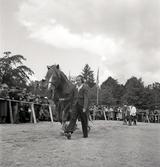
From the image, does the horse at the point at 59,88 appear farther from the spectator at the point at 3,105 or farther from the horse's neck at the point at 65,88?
the spectator at the point at 3,105

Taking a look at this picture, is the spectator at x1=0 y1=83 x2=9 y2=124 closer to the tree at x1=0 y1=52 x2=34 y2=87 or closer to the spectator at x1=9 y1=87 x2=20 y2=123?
the spectator at x1=9 y1=87 x2=20 y2=123

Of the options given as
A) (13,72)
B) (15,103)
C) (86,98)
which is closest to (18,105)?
(15,103)

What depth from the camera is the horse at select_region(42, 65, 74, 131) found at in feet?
32.2

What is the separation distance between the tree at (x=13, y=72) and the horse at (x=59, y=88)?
1492 inches

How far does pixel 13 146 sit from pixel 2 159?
1559 mm

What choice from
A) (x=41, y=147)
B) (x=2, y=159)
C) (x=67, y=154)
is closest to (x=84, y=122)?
(x=41, y=147)

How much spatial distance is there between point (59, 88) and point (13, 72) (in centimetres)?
3969

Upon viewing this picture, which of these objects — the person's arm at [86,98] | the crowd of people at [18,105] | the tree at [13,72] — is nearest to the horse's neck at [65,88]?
the person's arm at [86,98]

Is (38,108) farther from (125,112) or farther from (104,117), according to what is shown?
(104,117)

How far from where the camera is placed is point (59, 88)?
1040 centimetres

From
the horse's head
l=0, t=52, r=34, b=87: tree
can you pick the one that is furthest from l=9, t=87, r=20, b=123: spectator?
l=0, t=52, r=34, b=87: tree

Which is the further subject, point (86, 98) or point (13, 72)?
point (13, 72)

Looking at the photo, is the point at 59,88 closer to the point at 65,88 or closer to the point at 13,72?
the point at 65,88

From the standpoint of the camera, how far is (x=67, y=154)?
614 cm
